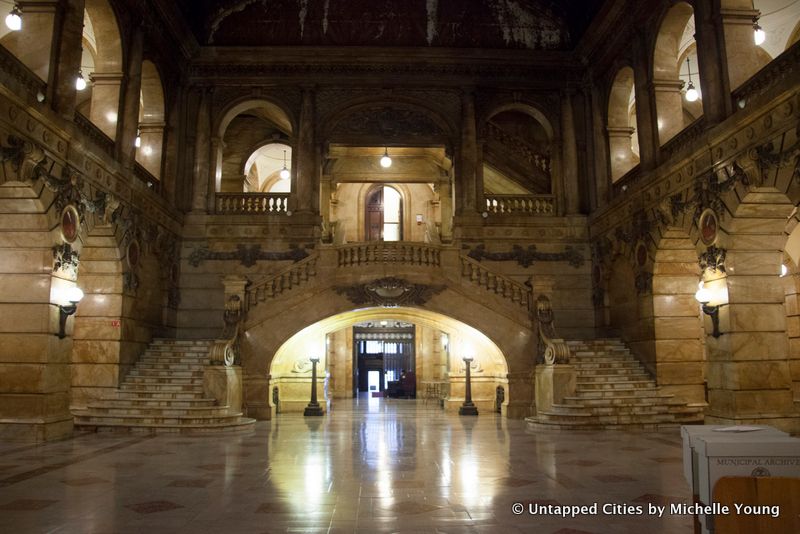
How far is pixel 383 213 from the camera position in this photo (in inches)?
1140

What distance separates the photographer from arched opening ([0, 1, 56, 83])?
12547 millimetres

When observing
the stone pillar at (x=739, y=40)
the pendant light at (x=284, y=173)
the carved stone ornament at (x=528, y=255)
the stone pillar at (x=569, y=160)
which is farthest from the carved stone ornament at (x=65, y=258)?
the pendant light at (x=284, y=173)

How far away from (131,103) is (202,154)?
4.42m

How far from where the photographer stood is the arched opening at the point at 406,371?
61.4ft

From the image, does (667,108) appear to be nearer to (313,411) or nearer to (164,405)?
(313,411)

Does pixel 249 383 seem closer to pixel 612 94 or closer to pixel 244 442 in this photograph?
pixel 244 442

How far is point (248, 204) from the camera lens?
68.3ft

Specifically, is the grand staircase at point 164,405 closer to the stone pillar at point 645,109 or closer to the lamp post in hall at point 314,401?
the lamp post in hall at point 314,401

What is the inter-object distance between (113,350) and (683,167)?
14.4 m

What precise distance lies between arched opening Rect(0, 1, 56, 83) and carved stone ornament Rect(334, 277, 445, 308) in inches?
349

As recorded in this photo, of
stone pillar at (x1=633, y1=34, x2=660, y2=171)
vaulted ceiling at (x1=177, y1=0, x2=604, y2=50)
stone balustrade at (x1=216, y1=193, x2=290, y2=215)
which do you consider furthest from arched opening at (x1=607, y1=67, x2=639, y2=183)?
stone balustrade at (x1=216, y1=193, x2=290, y2=215)

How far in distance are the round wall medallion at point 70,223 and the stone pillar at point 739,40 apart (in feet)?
46.3

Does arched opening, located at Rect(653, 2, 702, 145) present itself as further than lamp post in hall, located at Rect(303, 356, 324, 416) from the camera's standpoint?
No

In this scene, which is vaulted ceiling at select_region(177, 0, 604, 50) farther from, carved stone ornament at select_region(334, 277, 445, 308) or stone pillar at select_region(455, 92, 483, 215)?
carved stone ornament at select_region(334, 277, 445, 308)
